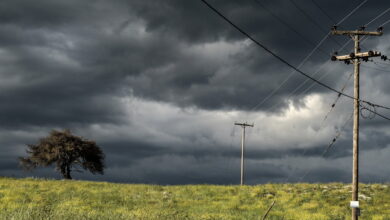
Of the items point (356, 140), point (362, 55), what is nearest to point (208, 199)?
point (356, 140)

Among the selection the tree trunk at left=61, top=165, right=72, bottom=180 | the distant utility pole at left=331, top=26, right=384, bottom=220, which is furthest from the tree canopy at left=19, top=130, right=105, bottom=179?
the distant utility pole at left=331, top=26, right=384, bottom=220

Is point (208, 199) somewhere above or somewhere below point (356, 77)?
below

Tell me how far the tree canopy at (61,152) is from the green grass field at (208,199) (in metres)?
19.6

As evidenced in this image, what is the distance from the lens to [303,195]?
129 ft

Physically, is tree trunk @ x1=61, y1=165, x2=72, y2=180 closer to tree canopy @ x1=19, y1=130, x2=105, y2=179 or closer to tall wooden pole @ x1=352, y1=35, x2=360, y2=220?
tree canopy @ x1=19, y1=130, x2=105, y2=179

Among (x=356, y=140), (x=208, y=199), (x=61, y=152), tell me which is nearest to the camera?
(x=356, y=140)

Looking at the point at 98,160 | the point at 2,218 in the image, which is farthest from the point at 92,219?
the point at 98,160

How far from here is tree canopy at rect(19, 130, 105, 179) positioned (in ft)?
200

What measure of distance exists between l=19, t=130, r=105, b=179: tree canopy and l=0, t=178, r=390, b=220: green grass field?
1961 centimetres

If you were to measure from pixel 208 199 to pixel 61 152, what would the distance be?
31992 mm

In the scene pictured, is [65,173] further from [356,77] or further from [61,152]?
[356,77]

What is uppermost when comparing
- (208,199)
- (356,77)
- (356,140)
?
(356,77)

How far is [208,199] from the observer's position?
36.2 meters

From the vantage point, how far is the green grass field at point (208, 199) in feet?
94.9
